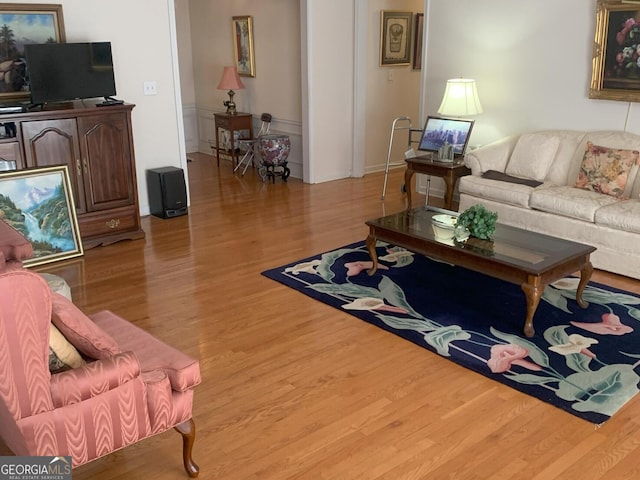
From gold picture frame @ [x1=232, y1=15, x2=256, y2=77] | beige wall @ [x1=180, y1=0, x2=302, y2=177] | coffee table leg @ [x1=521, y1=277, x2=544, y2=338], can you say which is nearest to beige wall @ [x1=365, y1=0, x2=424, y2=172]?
beige wall @ [x1=180, y1=0, x2=302, y2=177]

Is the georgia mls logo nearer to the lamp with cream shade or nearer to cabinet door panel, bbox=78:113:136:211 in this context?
cabinet door panel, bbox=78:113:136:211

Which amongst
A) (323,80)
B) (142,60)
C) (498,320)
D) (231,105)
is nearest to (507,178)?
(498,320)

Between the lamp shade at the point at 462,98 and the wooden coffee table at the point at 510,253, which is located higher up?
the lamp shade at the point at 462,98

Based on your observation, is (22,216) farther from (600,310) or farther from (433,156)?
(600,310)

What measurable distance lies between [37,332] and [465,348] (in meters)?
2.36

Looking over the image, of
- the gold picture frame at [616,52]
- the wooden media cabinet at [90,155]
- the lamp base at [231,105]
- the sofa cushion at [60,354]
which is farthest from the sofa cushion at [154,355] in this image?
the lamp base at [231,105]

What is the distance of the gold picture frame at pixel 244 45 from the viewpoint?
325 inches

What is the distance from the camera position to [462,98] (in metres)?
5.87

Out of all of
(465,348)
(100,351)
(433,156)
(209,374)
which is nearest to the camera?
(100,351)

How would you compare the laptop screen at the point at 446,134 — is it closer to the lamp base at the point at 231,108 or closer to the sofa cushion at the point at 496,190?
the sofa cushion at the point at 496,190

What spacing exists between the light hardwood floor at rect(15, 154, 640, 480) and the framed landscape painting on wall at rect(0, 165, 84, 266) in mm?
186

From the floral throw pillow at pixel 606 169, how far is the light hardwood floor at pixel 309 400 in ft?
2.49

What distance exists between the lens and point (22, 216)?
470 centimetres

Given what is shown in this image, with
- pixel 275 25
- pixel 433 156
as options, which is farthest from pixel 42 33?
pixel 433 156
